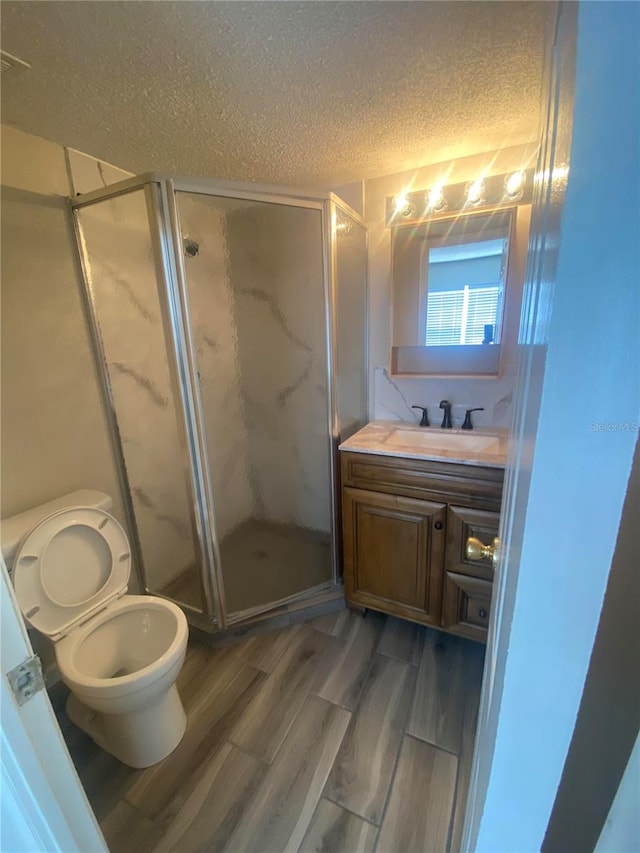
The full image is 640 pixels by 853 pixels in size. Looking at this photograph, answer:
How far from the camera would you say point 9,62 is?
3.33ft

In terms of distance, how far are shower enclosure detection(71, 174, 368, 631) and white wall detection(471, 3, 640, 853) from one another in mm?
1438

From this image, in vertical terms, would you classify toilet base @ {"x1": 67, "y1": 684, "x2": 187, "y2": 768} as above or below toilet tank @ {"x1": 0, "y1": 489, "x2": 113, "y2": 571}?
below

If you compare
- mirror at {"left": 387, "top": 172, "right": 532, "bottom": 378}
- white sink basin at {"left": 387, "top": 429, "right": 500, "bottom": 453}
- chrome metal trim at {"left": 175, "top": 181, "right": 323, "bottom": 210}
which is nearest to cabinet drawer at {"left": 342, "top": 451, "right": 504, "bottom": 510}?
white sink basin at {"left": 387, "top": 429, "right": 500, "bottom": 453}

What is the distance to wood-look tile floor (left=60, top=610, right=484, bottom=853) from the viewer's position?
3.51 ft

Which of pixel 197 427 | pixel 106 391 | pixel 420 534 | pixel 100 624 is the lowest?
pixel 100 624

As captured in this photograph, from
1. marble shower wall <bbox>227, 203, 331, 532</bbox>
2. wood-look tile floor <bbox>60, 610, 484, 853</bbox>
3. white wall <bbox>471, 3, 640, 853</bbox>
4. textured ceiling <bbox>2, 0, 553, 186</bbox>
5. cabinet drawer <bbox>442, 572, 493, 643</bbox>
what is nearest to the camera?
white wall <bbox>471, 3, 640, 853</bbox>

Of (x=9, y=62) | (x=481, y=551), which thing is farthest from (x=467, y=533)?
(x=9, y=62)

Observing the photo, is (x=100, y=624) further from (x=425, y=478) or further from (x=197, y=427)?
(x=425, y=478)

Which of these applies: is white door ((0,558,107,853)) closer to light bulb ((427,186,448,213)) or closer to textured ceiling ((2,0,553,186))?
textured ceiling ((2,0,553,186))

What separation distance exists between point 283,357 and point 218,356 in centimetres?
36

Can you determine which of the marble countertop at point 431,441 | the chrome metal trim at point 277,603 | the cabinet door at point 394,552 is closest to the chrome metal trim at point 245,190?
the marble countertop at point 431,441

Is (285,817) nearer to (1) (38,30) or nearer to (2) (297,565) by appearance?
(2) (297,565)

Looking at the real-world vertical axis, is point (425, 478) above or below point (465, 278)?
below

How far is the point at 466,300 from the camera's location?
1759 millimetres
